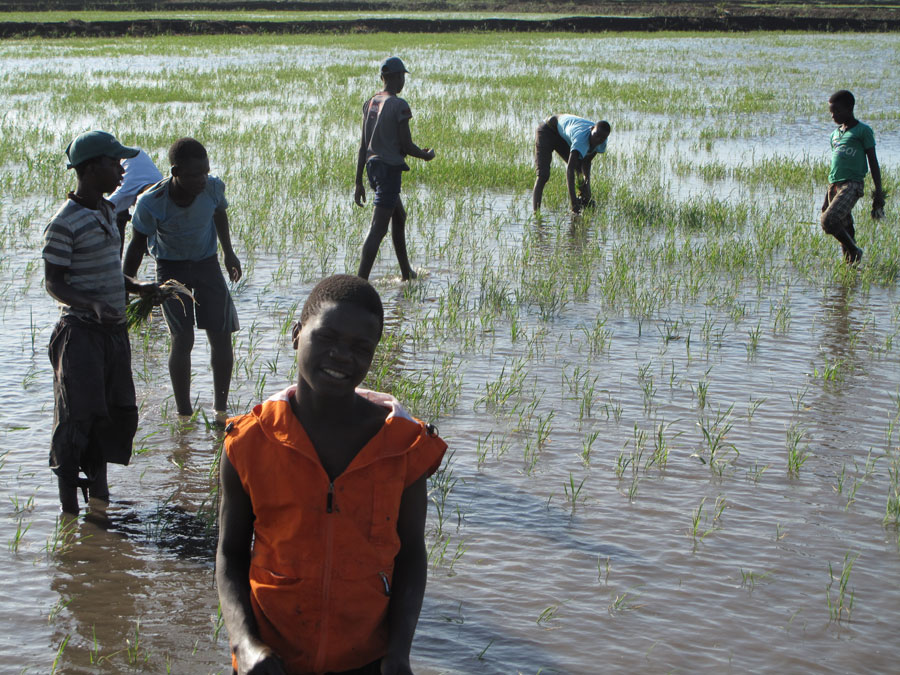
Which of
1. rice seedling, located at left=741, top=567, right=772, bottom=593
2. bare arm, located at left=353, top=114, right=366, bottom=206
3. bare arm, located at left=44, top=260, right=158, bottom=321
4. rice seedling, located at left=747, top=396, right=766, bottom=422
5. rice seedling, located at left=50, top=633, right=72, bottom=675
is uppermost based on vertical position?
bare arm, located at left=353, top=114, right=366, bottom=206

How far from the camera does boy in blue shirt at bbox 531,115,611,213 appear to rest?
9.05 metres

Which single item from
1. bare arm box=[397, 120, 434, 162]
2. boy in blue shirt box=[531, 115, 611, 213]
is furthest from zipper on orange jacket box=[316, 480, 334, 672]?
boy in blue shirt box=[531, 115, 611, 213]

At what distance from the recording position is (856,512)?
3945 millimetres

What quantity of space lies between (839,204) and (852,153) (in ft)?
1.26

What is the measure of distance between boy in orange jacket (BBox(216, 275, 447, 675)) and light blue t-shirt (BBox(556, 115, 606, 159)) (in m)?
7.43

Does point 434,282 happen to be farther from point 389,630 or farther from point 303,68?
point 303,68

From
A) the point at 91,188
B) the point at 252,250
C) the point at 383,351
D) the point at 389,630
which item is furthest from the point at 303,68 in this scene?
the point at 389,630

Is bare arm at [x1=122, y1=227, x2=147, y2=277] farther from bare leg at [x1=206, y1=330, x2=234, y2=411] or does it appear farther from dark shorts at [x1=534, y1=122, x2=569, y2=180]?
dark shorts at [x1=534, y1=122, x2=569, y2=180]

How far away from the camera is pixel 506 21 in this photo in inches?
1734

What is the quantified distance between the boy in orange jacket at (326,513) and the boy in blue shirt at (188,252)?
2572mm

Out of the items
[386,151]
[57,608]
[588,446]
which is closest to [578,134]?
[386,151]

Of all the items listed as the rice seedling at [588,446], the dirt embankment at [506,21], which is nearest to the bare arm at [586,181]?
the rice seedling at [588,446]

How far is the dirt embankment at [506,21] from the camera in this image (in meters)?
36.3

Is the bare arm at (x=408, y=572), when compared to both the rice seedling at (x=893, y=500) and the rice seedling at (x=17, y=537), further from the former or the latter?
the rice seedling at (x=893, y=500)
